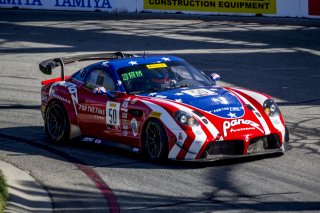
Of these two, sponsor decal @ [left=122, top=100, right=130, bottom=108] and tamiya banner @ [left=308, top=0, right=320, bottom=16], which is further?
tamiya banner @ [left=308, top=0, right=320, bottom=16]

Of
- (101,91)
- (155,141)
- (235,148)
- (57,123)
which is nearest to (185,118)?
(155,141)

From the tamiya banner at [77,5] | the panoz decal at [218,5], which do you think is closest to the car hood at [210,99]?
the panoz decal at [218,5]

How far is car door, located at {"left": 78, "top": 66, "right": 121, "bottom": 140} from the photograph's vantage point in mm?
12016

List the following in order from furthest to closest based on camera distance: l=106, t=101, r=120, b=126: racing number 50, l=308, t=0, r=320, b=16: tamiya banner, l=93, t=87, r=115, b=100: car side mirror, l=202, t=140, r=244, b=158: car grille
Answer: l=308, t=0, r=320, b=16: tamiya banner
l=93, t=87, r=115, b=100: car side mirror
l=106, t=101, r=120, b=126: racing number 50
l=202, t=140, r=244, b=158: car grille

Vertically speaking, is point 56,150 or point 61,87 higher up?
Result: point 61,87

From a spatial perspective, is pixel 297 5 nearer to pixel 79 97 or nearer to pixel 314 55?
pixel 314 55

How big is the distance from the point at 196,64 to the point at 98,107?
821 centimetres

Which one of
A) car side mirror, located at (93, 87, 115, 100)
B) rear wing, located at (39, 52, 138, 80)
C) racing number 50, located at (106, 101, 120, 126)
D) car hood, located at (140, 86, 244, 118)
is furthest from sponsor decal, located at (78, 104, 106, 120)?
rear wing, located at (39, 52, 138, 80)

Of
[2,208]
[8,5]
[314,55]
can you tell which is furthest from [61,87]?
[8,5]

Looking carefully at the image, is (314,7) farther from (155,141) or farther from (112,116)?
(155,141)

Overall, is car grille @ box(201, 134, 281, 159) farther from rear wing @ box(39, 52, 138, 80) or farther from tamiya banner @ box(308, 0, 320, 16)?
tamiya banner @ box(308, 0, 320, 16)

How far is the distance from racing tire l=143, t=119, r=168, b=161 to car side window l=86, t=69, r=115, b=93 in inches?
44.4

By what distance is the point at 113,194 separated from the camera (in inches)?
388

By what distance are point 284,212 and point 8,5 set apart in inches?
905
